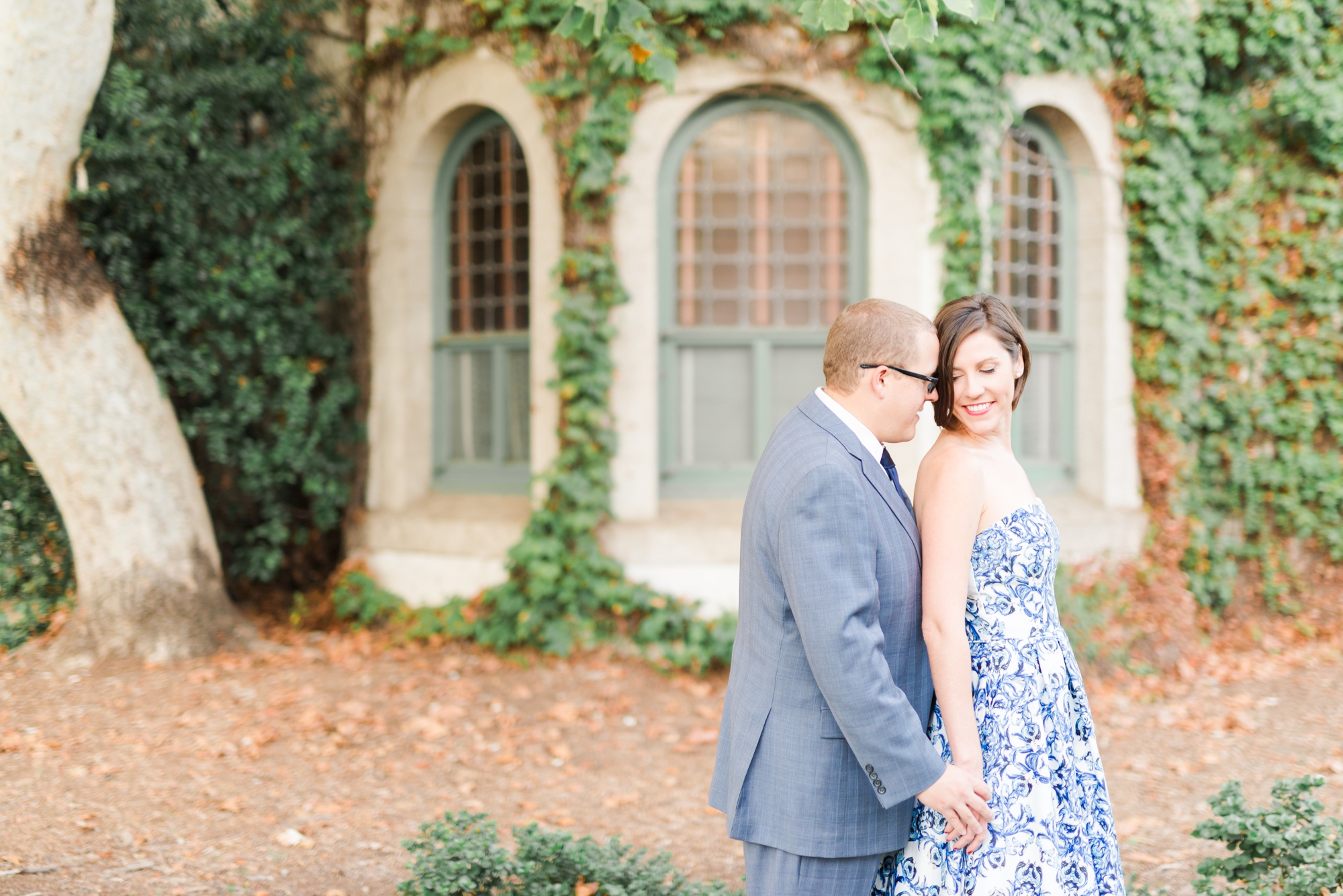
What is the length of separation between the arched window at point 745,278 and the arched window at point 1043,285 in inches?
53.9

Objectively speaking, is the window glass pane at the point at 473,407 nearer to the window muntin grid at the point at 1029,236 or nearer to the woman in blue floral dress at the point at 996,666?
the window muntin grid at the point at 1029,236

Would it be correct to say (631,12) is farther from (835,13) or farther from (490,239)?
(490,239)

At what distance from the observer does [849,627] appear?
2.02 m

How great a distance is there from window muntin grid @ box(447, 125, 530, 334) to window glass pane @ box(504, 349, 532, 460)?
0.75 ft

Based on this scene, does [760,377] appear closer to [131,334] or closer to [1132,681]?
[1132,681]

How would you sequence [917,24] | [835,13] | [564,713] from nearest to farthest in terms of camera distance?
[917,24] < [835,13] < [564,713]

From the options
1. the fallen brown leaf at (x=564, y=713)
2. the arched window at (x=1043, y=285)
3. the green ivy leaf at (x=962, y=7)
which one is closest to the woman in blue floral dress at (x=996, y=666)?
the green ivy leaf at (x=962, y=7)

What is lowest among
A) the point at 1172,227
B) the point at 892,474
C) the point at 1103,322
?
the point at 892,474

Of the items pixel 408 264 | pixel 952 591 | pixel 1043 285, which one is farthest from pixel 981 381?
pixel 408 264

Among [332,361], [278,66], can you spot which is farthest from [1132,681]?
[278,66]

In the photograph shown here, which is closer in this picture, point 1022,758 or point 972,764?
point 972,764

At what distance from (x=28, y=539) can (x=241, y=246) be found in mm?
2447

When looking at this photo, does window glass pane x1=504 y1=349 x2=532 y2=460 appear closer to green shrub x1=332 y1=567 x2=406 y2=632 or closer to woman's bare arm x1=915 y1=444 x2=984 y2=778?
green shrub x1=332 y1=567 x2=406 y2=632

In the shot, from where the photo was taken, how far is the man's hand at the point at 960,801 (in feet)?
6.86
